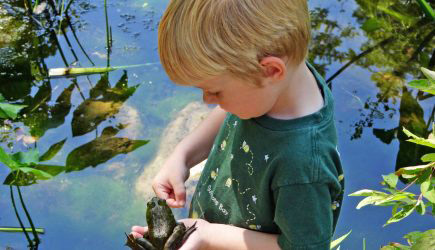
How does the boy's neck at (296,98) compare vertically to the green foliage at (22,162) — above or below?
above

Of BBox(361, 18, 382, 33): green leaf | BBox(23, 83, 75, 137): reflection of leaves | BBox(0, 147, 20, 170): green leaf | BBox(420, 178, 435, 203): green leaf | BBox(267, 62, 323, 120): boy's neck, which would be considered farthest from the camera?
BBox(361, 18, 382, 33): green leaf

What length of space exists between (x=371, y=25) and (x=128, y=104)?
1.48 m

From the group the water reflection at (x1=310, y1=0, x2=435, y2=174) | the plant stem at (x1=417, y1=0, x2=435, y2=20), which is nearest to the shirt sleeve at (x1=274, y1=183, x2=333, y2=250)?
the water reflection at (x1=310, y1=0, x2=435, y2=174)

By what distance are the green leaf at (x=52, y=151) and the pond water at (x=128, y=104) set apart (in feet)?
0.04

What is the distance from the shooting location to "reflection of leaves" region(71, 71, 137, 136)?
2.98 m

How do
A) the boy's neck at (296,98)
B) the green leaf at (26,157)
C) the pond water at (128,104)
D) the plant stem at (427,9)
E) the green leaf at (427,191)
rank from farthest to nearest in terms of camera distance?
the plant stem at (427,9) → the pond water at (128,104) → the green leaf at (26,157) → the green leaf at (427,191) → the boy's neck at (296,98)

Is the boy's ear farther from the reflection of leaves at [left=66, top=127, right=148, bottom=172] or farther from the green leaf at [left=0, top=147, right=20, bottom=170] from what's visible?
the reflection of leaves at [left=66, top=127, right=148, bottom=172]

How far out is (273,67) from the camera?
4.48ft

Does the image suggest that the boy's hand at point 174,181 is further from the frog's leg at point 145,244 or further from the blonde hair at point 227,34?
the blonde hair at point 227,34

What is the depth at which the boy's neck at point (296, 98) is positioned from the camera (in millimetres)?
1458

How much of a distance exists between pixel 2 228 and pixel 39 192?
0.24 meters

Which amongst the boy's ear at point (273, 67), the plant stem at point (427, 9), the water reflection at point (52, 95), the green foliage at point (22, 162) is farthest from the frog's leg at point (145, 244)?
the plant stem at point (427, 9)

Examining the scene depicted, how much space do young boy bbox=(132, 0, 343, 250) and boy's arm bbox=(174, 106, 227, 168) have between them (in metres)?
0.19

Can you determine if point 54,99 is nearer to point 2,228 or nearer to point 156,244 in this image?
point 2,228
